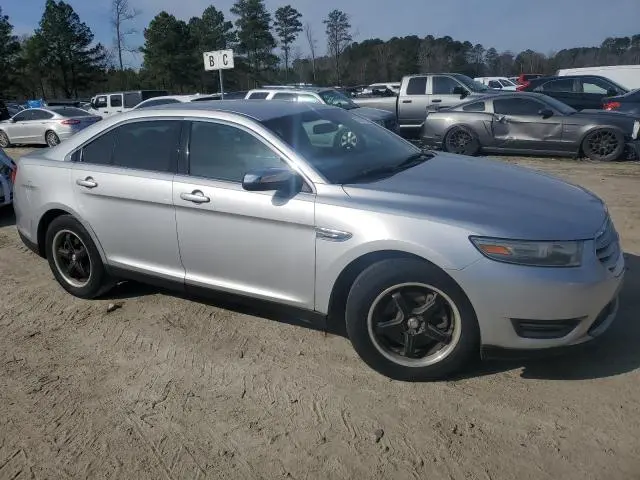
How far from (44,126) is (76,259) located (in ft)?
47.2

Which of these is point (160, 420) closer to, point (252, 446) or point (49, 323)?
point (252, 446)

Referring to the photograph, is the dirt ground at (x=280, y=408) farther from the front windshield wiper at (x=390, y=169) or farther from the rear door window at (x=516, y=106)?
the rear door window at (x=516, y=106)

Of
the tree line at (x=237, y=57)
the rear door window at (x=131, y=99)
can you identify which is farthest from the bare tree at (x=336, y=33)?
the rear door window at (x=131, y=99)

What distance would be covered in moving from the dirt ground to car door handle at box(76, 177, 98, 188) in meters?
1.02

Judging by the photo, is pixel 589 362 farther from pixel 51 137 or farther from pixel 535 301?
pixel 51 137

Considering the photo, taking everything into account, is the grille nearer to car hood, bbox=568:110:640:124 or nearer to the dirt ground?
the dirt ground

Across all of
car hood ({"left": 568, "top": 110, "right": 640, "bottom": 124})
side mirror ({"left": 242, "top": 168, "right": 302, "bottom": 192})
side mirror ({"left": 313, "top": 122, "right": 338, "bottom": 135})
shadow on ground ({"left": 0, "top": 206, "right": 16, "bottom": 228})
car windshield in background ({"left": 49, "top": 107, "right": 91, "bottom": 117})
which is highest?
car windshield in background ({"left": 49, "top": 107, "right": 91, "bottom": 117})

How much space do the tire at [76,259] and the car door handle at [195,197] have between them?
1.08m

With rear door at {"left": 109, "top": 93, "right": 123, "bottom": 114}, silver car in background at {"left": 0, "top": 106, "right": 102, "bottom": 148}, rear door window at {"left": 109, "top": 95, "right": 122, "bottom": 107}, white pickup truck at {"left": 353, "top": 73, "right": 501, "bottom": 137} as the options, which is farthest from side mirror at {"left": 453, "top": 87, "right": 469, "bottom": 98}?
rear door window at {"left": 109, "top": 95, "right": 122, "bottom": 107}

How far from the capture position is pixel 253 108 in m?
3.91

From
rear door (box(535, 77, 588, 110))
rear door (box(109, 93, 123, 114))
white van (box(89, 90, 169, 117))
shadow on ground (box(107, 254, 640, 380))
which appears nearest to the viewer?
shadow on ground (box(107, 254, 640, 380))

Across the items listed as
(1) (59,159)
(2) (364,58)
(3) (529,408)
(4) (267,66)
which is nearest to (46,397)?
(1) (59,159)

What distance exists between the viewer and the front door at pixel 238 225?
329 centimetres

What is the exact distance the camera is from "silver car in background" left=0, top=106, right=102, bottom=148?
54.4 feet
